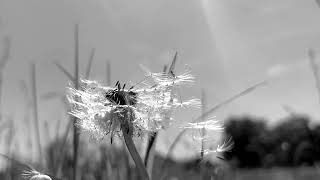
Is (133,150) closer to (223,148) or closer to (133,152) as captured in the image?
(133,152)

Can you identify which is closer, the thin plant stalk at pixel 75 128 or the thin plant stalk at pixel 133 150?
the thin plant stalk at pixel 133 150

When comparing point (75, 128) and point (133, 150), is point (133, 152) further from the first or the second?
point (75, 128)

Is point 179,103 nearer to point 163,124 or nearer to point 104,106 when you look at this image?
point 163,124

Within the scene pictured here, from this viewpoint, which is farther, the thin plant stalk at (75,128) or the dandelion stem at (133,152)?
the thin plant stalk at (75,128)

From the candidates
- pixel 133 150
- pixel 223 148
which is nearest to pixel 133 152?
pixel 133 150

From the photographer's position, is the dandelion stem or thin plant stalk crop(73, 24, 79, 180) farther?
thin plant stalk crop(73, 24, 79, 180)

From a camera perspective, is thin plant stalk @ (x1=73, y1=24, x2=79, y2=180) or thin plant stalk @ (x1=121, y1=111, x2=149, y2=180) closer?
thin plant stalk @ (x1=121, y1=111, x2=149, y2=180)

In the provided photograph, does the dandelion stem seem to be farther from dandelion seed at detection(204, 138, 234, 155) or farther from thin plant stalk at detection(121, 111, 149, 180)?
dandelion seed at detection(204, 138, 234, 155)

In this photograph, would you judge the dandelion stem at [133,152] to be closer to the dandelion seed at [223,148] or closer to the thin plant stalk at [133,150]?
the thin plant stalk at [133,150]

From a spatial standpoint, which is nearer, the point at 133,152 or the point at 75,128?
the point at 133,152

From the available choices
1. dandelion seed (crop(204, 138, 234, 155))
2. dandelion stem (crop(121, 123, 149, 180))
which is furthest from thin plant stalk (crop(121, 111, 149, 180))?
dandelion seed (crop(204, 138, 234, 155))

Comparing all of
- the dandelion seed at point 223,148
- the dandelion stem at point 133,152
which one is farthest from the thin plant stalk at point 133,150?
the dandelion seed at point 223,148

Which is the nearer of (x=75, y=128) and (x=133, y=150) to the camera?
(x=133, y=150)
